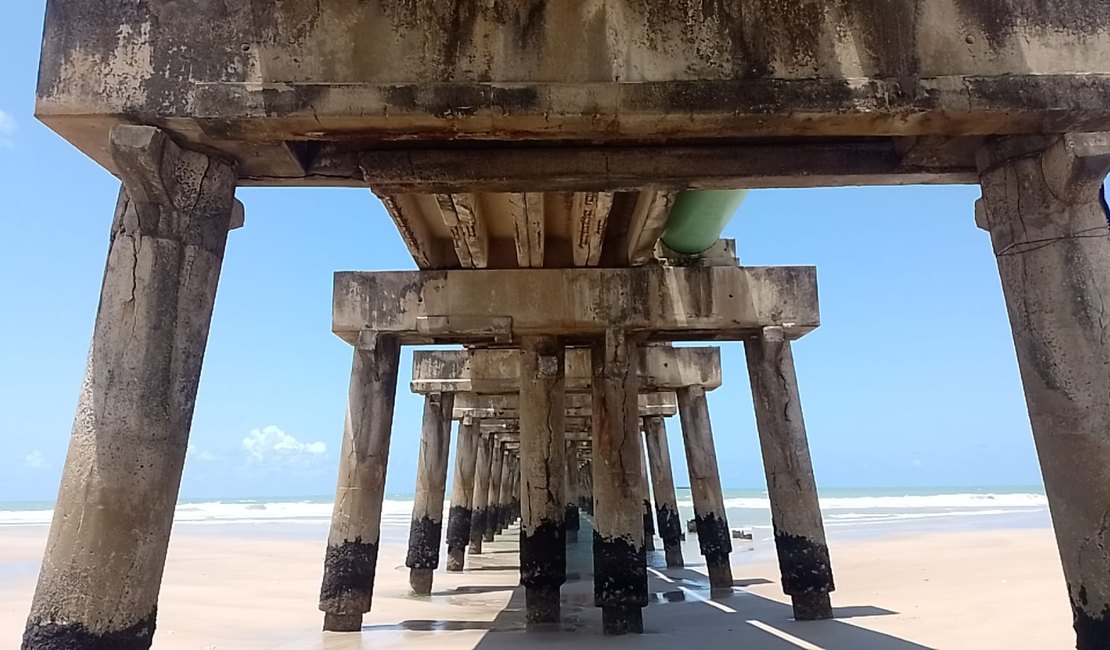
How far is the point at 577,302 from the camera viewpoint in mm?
8430

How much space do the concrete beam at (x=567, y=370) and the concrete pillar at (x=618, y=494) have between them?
12.8ft

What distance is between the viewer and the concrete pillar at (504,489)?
91.9 ft

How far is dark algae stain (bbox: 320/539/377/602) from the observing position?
8.26m

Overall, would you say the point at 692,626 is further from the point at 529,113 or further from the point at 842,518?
the point at 842,518

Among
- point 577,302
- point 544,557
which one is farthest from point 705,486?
point 577,302

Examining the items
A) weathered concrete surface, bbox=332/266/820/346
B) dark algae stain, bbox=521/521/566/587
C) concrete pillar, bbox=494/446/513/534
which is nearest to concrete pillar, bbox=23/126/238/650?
weathered concrete surface, bbox=332/266/820/346

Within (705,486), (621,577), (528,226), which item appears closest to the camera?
(528,226)

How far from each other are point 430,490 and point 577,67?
10.4 m

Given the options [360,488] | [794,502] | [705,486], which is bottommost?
[794,502]

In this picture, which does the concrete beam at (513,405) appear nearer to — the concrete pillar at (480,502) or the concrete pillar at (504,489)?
the concrete pillar at (480,502)

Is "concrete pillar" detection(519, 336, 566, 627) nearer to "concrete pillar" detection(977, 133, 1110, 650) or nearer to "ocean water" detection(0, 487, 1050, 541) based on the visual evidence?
"concrete pillar" detection(977, 133, 1110, 650)

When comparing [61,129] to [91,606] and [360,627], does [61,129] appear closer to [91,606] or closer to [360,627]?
[91,606]

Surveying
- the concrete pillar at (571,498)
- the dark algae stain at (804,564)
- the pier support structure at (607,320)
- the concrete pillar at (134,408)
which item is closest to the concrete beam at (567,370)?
the pier support structure at (607,320)

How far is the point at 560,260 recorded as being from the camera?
885 centimetres
